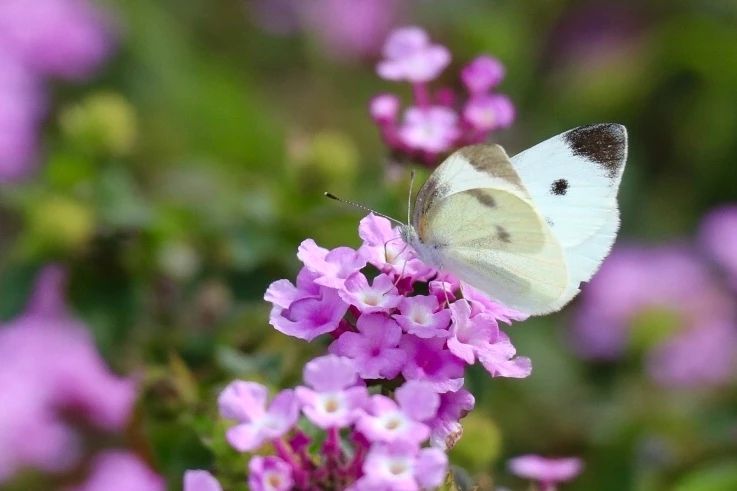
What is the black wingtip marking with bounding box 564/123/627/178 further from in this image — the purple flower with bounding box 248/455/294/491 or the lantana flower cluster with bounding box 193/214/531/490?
the purple flower with bounding box 248/455/294/491

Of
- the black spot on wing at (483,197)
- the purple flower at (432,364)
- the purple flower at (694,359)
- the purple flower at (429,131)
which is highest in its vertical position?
the black spot on wing at (483,197)

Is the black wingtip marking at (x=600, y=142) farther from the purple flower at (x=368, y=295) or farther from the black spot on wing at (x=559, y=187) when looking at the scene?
the purple flower at (x=368, y=295)

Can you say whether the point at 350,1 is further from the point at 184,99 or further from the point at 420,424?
the point at 420,424

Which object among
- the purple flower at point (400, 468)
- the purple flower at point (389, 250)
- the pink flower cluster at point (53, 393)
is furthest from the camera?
the pink flower cluster at point (53, 393)

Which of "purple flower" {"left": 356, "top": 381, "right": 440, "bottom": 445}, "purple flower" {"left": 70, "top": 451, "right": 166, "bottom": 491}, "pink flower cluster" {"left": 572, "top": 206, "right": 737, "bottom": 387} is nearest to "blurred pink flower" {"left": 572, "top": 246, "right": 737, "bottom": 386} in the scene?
"pink flower cluster" {"left": 572, "top": 206, "right": 737, "bottom": 387}

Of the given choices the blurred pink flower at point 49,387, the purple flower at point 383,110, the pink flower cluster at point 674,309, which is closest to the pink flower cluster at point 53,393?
the blurred pink flower at point 49,387

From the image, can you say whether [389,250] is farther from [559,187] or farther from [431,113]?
[431,113]
